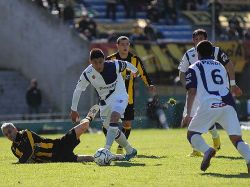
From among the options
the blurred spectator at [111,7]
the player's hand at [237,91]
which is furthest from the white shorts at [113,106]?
the blurred spectator at [111,7]

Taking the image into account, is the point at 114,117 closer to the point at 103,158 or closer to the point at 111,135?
the point at 111,135

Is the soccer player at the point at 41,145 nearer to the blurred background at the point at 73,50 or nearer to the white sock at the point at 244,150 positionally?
the white sock at the point at 244,150

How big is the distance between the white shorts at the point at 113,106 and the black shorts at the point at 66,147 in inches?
30.1

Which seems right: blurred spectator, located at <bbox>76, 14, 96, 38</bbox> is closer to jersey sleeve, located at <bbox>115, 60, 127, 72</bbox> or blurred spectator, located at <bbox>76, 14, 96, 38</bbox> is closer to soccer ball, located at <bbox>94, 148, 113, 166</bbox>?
jersey sleeve, located at <bbox>115, 60, 127, 72</bbox>

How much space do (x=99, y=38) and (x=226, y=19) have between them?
790 cm

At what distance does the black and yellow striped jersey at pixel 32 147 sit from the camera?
51.7 ft

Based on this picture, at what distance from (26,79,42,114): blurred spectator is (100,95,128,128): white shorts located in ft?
56.1

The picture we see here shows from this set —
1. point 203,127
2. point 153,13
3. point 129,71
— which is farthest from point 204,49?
point 153,13

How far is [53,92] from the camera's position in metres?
36.0

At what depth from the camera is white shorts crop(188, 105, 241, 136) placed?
44.5 ft

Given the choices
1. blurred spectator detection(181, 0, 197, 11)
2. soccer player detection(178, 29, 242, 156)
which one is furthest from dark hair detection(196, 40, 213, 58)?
blurred spectator detection(181, 0, 197, 11)

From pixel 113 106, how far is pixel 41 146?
1.46 meters

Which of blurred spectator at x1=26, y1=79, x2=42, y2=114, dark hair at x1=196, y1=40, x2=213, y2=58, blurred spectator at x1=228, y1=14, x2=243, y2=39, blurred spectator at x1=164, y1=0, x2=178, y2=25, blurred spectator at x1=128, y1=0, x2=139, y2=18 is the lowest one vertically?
blurred spectator at x1=26, y1=79, x2=42, y2=114

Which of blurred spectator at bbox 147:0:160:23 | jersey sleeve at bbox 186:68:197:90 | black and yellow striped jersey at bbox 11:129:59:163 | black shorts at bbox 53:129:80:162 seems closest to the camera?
jersey sleeve at bbox 186:68:197:90
